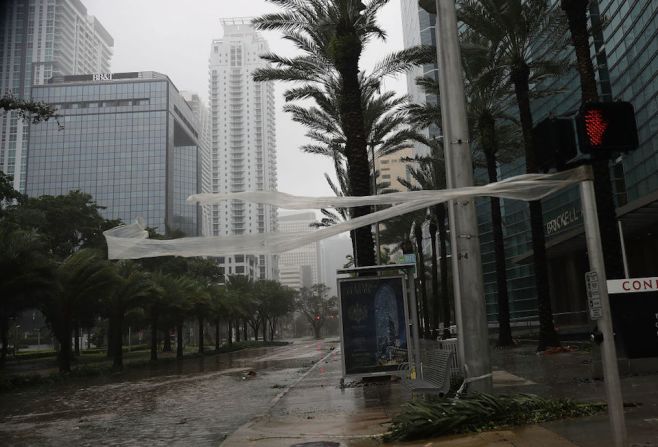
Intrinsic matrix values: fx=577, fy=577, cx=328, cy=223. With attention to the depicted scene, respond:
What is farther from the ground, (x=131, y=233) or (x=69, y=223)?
(x=69, y=223)

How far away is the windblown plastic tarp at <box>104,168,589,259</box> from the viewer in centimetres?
605

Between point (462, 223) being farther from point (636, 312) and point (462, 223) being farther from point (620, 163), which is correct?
point (620, 163)

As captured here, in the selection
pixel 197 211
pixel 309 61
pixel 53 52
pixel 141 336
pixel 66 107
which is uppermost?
pixel 53 52

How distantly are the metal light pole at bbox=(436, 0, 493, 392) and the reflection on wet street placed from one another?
389cm

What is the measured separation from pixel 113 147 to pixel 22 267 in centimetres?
13278

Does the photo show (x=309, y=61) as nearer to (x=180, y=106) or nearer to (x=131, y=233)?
(x=131, y=233)

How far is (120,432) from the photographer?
32.4ft

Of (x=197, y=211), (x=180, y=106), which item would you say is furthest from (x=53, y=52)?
(x=197, y=211)

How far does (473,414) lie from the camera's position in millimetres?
6820

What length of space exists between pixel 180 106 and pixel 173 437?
6398 inches

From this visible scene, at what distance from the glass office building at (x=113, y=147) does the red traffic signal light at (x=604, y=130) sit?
142092 millimetres

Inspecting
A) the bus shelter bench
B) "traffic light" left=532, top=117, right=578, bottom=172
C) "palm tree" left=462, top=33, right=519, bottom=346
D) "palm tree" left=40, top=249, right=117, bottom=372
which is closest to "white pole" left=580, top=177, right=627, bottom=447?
"traffic light" left=532, top=117, right=578, bottom=172

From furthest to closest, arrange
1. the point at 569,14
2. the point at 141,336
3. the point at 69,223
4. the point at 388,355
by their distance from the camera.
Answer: the point at 141,336
the point at 69,223
the point at 569,14
the point at 388,355

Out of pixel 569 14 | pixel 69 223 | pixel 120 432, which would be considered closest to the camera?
pixel 120 432
